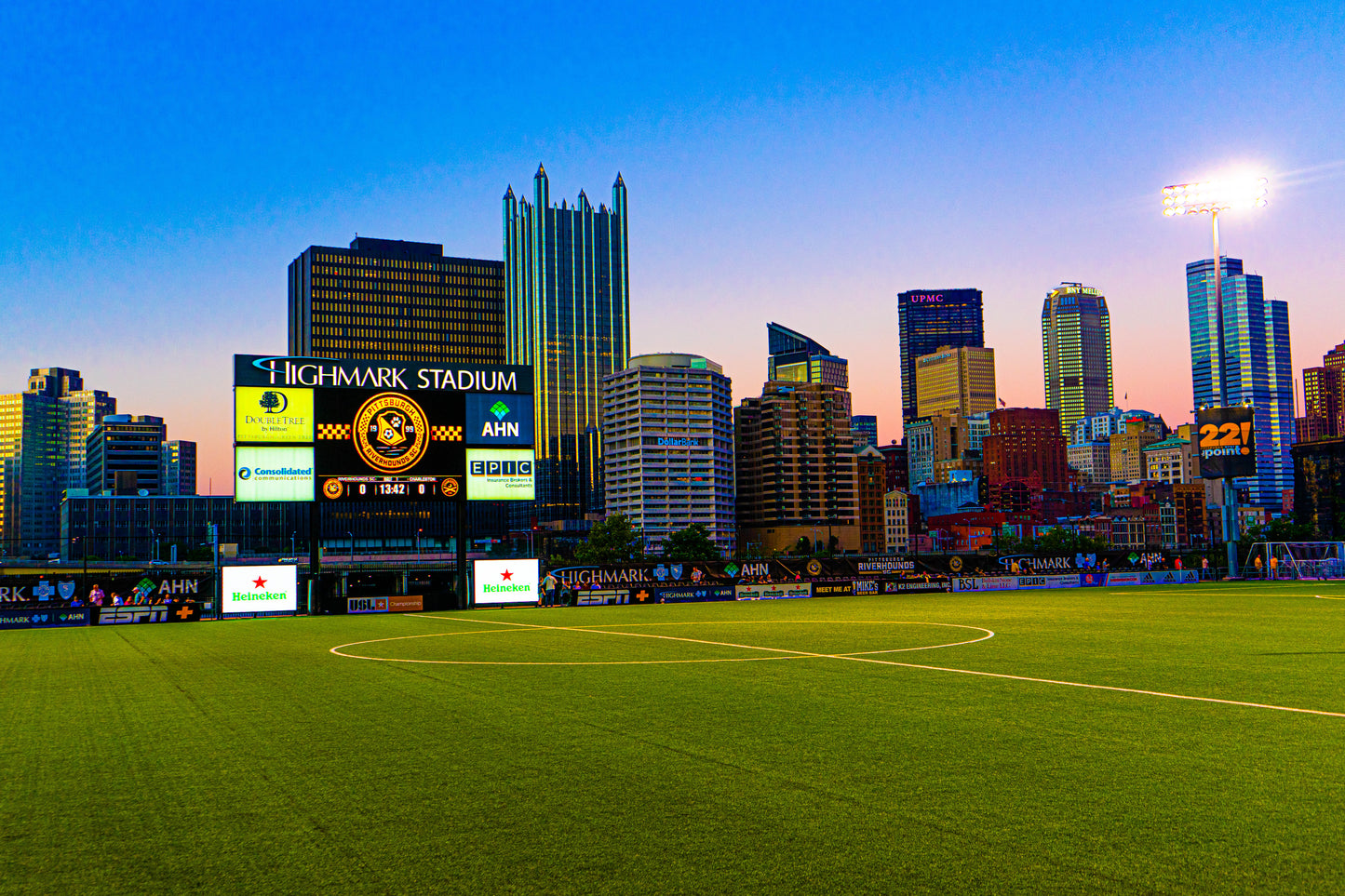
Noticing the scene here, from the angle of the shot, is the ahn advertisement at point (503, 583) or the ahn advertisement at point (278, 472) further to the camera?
the ahn advertisement at point (503, 583)

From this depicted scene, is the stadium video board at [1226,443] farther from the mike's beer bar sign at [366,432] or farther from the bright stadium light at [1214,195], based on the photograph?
the mike's beer bar sign at [366,432]

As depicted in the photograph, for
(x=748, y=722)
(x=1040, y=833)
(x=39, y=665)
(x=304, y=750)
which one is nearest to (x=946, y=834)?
(x=1040, y=833)

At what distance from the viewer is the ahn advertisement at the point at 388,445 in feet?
166

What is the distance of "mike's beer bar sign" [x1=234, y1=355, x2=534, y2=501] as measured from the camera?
1973 inches

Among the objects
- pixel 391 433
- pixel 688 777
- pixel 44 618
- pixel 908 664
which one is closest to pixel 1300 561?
pixel 391 433

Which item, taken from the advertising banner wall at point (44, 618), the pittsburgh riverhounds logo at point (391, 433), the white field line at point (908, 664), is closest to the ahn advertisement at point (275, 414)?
the pittsburgh riverhounds logo at point (391, 433)

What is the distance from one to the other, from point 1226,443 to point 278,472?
178ft

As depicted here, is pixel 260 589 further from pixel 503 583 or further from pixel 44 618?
pixel 503 583

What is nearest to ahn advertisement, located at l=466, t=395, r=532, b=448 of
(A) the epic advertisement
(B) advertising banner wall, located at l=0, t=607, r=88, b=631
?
(A) the epic advertisement

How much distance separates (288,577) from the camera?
52.2m

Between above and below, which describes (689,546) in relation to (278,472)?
below

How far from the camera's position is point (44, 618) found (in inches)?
1836

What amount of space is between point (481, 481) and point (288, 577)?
10482 mm

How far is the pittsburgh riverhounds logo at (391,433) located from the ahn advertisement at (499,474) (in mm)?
2699
